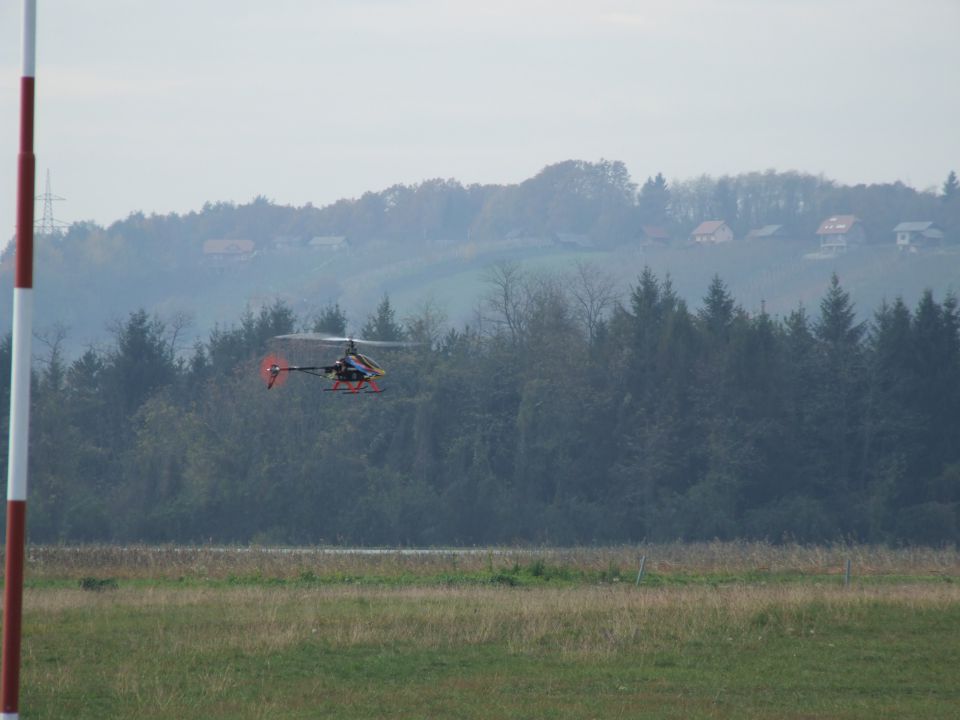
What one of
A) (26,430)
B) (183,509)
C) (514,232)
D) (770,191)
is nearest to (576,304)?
(183,509)

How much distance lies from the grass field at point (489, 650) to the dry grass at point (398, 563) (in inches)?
144

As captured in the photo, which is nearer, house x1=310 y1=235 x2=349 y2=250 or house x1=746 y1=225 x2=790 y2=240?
house x1=310 y1=235 x2=349 y2=250

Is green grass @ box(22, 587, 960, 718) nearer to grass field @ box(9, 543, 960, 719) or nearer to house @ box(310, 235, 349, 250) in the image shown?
grass field @ box(9, 543, 960, 719)

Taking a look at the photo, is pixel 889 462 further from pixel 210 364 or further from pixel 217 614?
pixel 217 614

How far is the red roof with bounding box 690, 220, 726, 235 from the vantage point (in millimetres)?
183875

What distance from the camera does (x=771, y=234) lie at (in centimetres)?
17712

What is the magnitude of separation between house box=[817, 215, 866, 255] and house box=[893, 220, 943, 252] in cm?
542

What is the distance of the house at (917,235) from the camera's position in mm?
160375

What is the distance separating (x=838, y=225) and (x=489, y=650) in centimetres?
16685

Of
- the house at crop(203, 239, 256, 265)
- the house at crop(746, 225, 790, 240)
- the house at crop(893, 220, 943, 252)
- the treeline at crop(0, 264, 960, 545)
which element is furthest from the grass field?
the house at crop(746, 225, 790, 240)

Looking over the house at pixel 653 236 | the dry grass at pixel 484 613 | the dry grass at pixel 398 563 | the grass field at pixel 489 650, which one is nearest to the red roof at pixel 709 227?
the house at pixel 653 236

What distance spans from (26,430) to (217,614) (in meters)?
16.8

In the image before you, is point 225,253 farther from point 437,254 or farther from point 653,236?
point 653,236

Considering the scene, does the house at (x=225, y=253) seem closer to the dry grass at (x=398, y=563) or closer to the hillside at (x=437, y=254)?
the hillside at (x=437, y=254)
